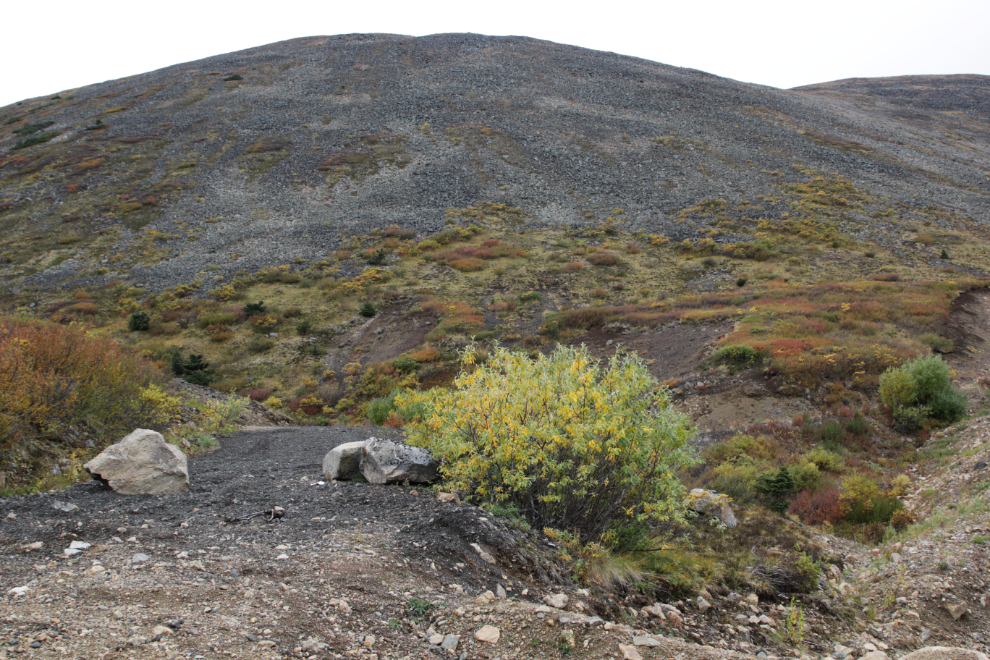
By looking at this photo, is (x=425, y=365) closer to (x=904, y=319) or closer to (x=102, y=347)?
(x=102, y=347)

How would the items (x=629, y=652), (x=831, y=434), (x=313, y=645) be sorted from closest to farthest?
(x=313, y=645)
(x=629, y=652)
(x=831, y=434)

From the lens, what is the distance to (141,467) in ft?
22.2

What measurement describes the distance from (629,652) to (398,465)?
3941mm

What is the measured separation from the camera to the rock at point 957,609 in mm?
5465

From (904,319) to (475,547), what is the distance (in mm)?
Result: 20018

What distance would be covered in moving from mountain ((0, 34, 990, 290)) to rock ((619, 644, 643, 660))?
109ft

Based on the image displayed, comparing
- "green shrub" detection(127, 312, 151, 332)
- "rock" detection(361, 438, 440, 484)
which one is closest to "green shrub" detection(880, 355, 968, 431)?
"rock" detection(361, 438, 440, 484)

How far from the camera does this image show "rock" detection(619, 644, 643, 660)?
3729 millimetres

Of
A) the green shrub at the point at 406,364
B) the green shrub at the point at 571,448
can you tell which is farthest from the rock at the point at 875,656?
the green shrub at the point at 406,364

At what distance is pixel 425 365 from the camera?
20.8 m

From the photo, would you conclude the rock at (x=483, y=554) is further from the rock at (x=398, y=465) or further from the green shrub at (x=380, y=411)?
the green shrub at (x=380, y=411)

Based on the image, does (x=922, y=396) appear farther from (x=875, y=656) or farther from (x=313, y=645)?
(x=313, y=645)

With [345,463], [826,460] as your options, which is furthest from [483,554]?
[826,460]

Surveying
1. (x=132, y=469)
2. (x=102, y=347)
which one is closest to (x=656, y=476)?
(x=132, y=469)
